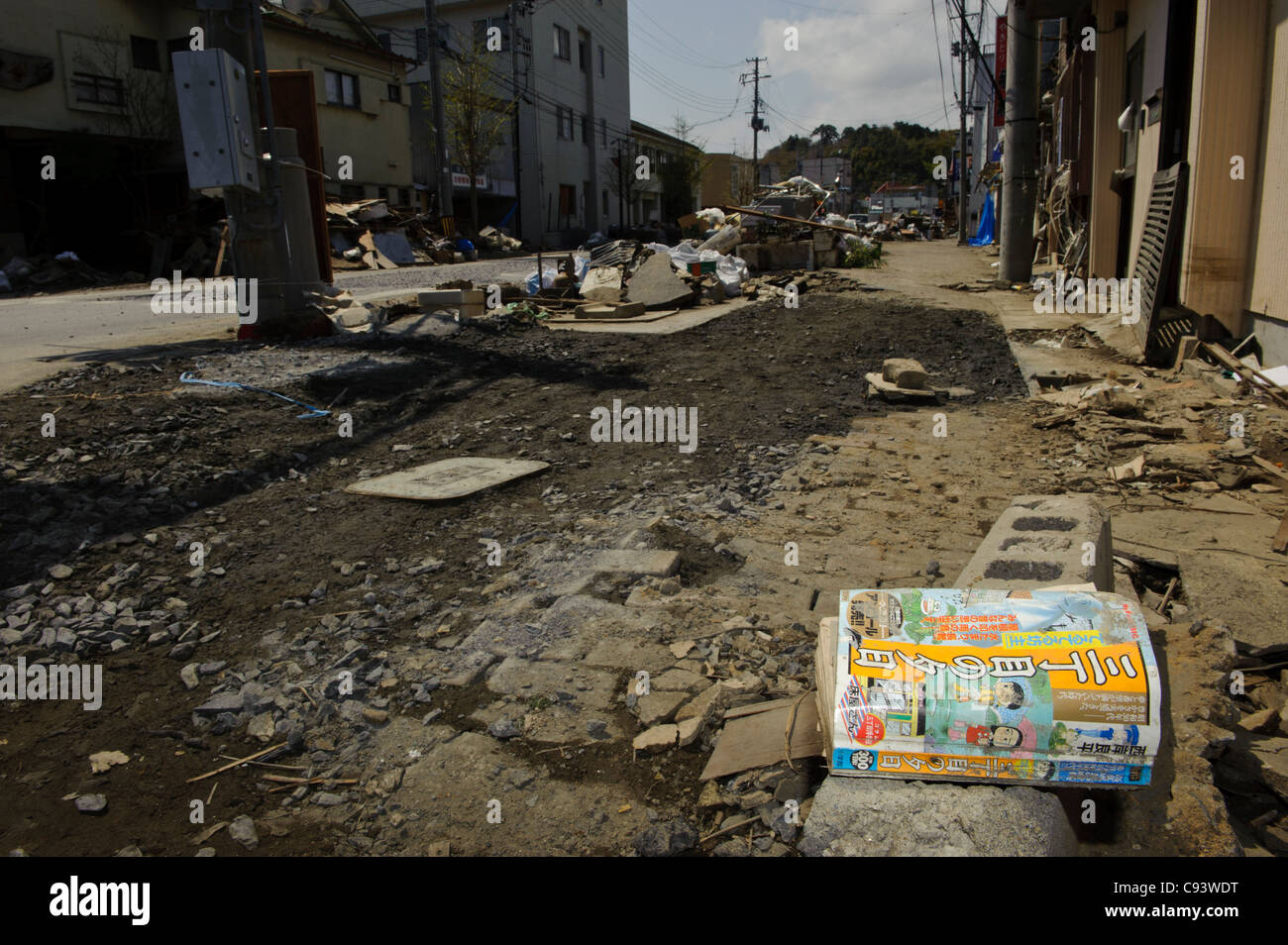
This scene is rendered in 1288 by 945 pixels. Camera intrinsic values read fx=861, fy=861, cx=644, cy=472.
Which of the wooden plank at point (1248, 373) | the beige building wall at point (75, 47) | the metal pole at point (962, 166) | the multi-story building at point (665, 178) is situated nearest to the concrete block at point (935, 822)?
the wooden plank at point (1248, 373)

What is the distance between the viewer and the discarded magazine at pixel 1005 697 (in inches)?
80.3

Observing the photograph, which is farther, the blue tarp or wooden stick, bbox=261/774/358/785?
the blue tarp

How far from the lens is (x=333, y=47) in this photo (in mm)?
28359

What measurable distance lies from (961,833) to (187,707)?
2516 mm

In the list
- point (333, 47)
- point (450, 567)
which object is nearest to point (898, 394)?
point (450, 567)

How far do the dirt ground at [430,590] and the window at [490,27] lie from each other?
118ft

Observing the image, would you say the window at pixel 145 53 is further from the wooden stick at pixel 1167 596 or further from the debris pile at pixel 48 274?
the wooden stick at pixel 1167 596

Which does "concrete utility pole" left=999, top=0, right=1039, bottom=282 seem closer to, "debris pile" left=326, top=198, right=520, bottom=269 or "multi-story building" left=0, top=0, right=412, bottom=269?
"debris pile" left=326, top=198, right=520, bottom=269

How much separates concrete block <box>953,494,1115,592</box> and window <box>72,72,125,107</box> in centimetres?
2666

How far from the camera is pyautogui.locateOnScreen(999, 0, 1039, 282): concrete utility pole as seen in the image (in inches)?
639

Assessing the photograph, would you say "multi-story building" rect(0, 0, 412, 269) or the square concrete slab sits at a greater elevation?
"multi-story building" rect(0, 0, 412, 269)

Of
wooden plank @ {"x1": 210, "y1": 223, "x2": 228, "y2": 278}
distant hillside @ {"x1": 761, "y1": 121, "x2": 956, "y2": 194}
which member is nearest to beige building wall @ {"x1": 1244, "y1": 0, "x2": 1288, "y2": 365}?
wooden plank @ {"x1": 210, "y1": 223, "x2": 228, "y2": 278}

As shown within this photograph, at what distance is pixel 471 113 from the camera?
3431 cm
